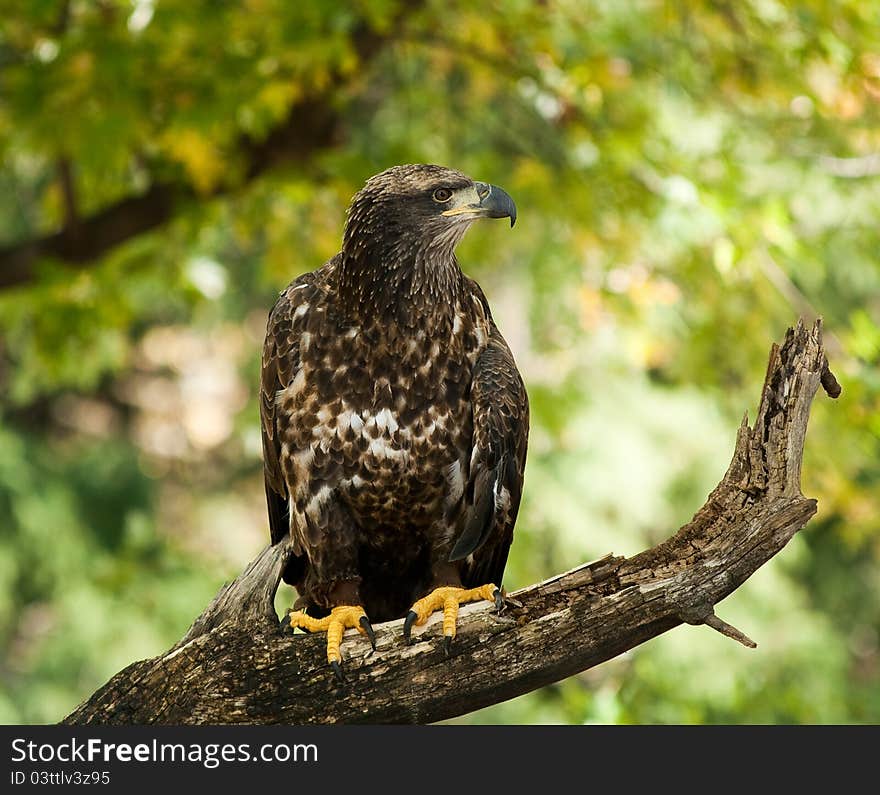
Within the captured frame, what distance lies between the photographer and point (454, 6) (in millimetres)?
6832

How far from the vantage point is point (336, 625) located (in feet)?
10.9

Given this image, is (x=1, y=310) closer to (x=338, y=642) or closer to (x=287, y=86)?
(x=287, y=86)

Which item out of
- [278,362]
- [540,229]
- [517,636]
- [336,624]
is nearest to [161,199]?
[540,229]

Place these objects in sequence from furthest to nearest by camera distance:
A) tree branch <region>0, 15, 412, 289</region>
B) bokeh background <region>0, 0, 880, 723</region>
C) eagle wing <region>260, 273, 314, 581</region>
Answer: tree branch <region>0, 15, 412, 289</region> → bokeh background <region>0, 0, 880, 723</region> → eagle wing <region>260, 273, 314, 581</region>

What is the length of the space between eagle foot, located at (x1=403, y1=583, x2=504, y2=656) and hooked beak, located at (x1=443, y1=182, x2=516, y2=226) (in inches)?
39.4

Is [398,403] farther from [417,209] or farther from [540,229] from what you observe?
[540,229]

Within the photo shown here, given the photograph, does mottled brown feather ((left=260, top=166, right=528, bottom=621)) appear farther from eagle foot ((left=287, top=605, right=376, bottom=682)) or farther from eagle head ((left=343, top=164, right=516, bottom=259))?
eagle foot ((left=287, top=605, right=376, bottom=682))

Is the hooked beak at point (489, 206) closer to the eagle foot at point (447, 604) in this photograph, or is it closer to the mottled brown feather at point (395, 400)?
the mottled brown feather at point (395, 400)

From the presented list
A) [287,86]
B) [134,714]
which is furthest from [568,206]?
[134,714]

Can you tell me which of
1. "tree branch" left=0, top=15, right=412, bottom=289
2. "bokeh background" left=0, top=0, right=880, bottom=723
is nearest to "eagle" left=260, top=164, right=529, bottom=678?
"bokeh background" left=0, top=0, right=880, bottom=723

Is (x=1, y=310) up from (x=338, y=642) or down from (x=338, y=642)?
up

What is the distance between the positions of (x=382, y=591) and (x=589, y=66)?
11.3 feet

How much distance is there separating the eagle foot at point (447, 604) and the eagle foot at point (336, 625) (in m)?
0.12

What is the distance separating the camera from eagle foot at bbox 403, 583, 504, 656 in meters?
3.22
